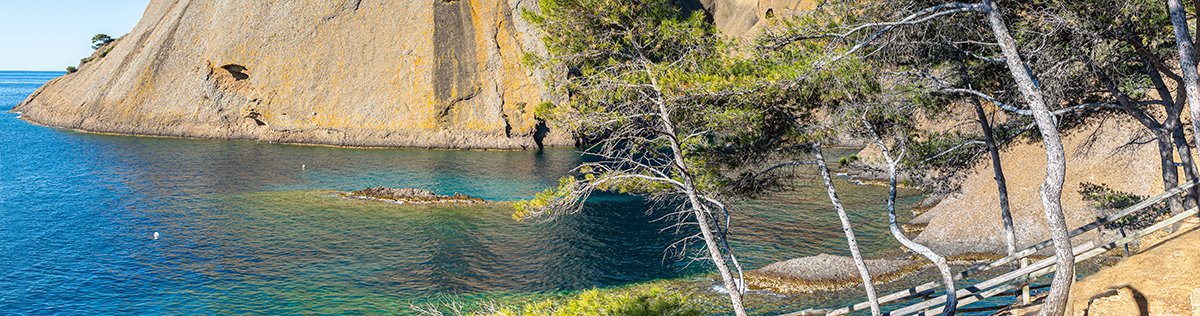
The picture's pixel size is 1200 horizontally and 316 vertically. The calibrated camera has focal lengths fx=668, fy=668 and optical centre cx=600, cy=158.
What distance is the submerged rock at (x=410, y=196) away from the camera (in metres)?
39.3

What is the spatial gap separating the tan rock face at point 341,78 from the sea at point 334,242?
16.9 meters

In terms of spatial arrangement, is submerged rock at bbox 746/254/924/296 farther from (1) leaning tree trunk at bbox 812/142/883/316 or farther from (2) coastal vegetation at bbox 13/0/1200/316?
(1) leaning tree trunk at bbox 812/142/883/316

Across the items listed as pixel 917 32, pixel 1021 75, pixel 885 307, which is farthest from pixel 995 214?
pixel 1021 75

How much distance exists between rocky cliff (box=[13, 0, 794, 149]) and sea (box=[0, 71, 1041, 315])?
55.8 ft

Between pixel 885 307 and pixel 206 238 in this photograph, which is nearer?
pixel 885 307

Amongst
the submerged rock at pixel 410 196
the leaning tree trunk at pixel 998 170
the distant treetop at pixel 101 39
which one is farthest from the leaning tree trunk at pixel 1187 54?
the distant treetop at pixel 101 39

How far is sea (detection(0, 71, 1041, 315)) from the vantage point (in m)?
22.9

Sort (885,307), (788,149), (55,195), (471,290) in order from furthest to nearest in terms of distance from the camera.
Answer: (55,195) → (471,290) → (885,307) → (788,149)

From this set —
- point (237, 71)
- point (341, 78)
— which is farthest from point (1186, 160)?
point (237, 71)

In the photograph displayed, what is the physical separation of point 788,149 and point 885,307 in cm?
964

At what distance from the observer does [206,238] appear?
30.8 m

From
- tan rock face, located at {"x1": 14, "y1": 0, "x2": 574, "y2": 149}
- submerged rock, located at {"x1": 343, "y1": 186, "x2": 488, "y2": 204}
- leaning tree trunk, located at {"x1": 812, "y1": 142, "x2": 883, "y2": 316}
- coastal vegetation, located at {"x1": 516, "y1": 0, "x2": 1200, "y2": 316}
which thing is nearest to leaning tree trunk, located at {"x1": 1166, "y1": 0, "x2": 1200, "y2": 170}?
coastal vegetation, located at {"x1": 516, "y1": 0, "x2": 1200, "y2": 316}

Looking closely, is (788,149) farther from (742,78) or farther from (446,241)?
(446,241)

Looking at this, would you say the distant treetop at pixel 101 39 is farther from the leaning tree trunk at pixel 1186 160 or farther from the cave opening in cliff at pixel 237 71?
the leaning tree trunk at pixel 1186 160
